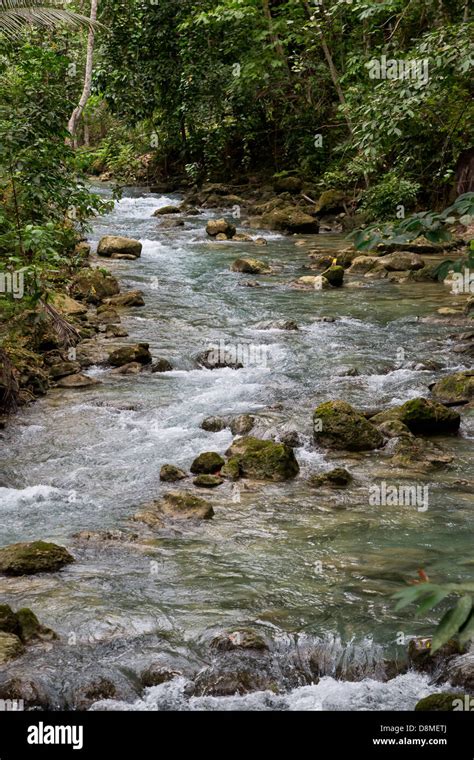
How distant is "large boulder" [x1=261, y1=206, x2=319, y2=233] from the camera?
22.8 metres

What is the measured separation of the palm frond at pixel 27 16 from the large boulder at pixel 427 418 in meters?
7.51

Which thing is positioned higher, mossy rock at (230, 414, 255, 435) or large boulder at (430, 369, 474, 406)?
large boulder at (430, 369, 474, 406)

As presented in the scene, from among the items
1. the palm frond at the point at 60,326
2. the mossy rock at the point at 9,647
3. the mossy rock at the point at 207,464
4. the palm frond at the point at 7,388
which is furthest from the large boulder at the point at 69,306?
the mossy rock at the point at 9,647

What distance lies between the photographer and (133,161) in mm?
30438

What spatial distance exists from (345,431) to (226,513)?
2.05 metres

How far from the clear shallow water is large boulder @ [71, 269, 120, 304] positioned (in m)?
1.51

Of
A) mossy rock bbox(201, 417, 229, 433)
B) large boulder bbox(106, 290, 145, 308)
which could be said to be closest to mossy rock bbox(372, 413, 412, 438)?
mossy rock bbox(201, 417, 229, 433)

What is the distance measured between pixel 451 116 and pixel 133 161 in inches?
696

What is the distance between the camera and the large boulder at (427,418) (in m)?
9.35

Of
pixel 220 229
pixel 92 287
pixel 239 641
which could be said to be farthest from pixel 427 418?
pixel 220 229

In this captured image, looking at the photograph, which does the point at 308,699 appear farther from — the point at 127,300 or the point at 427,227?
the point at 127,300

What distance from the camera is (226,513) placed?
298 inches

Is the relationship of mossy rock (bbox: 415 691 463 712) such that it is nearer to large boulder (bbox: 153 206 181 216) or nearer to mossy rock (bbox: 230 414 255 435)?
mossy rock (bbox: 230 414 255 435)

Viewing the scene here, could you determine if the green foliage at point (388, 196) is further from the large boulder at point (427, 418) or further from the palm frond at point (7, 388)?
the palm frond at point (7, 388)
